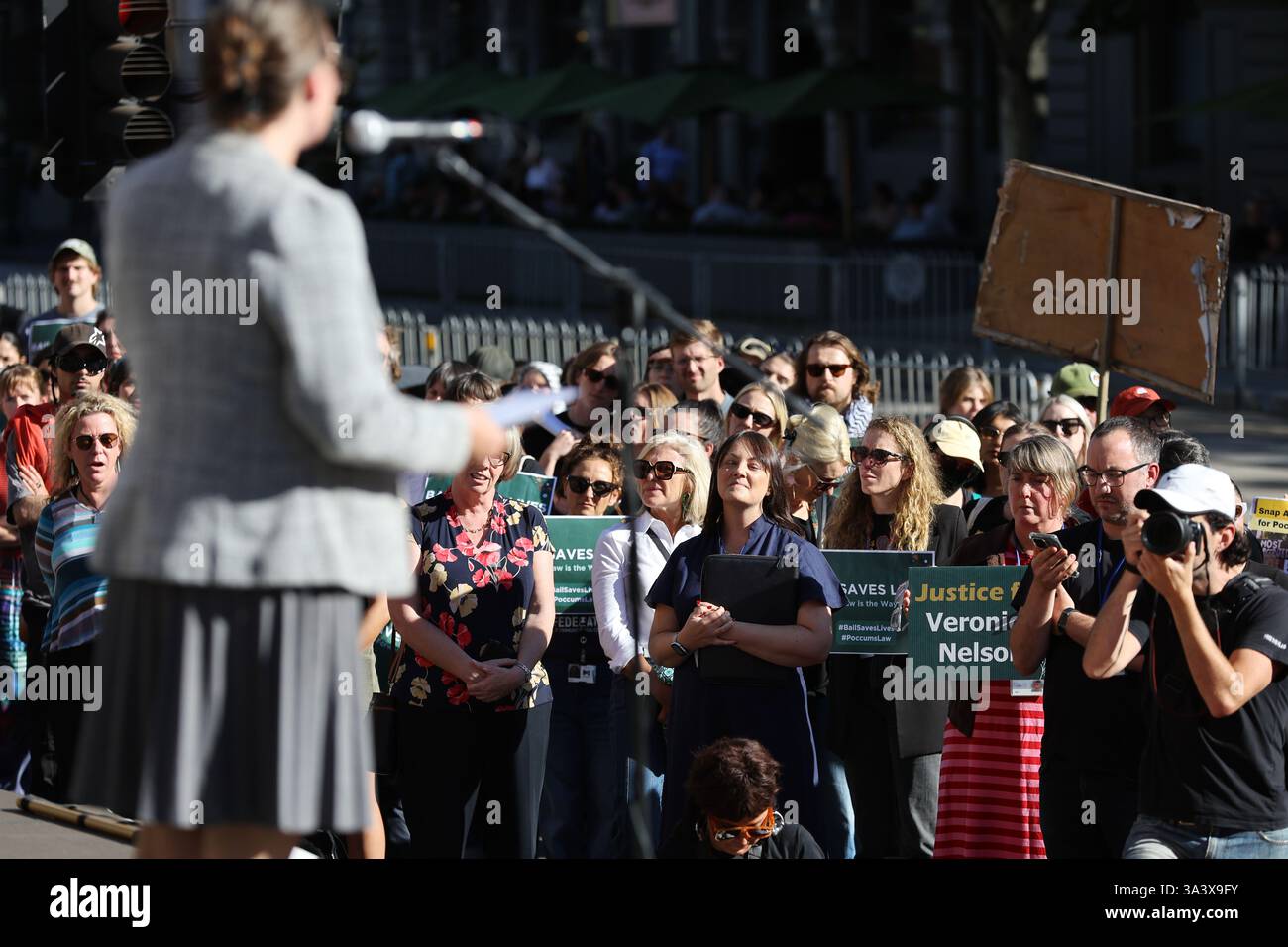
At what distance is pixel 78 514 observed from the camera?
25.4 ft

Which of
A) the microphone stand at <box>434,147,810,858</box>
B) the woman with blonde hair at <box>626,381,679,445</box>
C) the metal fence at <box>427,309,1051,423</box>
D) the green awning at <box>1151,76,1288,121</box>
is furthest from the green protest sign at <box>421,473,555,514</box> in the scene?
the green awning at <box>1151,76,1288,121</box>

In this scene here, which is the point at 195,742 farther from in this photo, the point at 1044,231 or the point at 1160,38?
the point at 1160,38

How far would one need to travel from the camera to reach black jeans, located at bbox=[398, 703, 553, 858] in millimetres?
7219

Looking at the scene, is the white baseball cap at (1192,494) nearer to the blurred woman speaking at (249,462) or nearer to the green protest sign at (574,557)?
the blurred woman speaking at (249,462)

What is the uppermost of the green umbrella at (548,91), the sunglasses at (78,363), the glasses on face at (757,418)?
the green umbrella at (548,91)

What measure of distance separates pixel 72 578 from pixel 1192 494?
4.18 metres

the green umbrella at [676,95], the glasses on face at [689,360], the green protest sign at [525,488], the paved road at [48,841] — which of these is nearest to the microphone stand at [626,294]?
the paved road at [48,841]

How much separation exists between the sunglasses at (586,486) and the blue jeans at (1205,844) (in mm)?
3297

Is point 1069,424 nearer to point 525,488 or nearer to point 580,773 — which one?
point 525,488

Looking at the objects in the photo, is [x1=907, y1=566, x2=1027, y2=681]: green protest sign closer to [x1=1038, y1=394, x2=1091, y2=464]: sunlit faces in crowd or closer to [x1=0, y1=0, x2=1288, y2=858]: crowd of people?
[x1=0, y1=0, x2=1288, y2=858]: crowd of people

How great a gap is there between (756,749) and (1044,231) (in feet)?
10.3

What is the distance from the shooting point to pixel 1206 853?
5363mm

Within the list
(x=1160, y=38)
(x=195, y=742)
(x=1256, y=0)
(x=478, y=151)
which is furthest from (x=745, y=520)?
(x=478, y=151)

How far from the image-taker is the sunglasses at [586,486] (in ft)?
27.3
